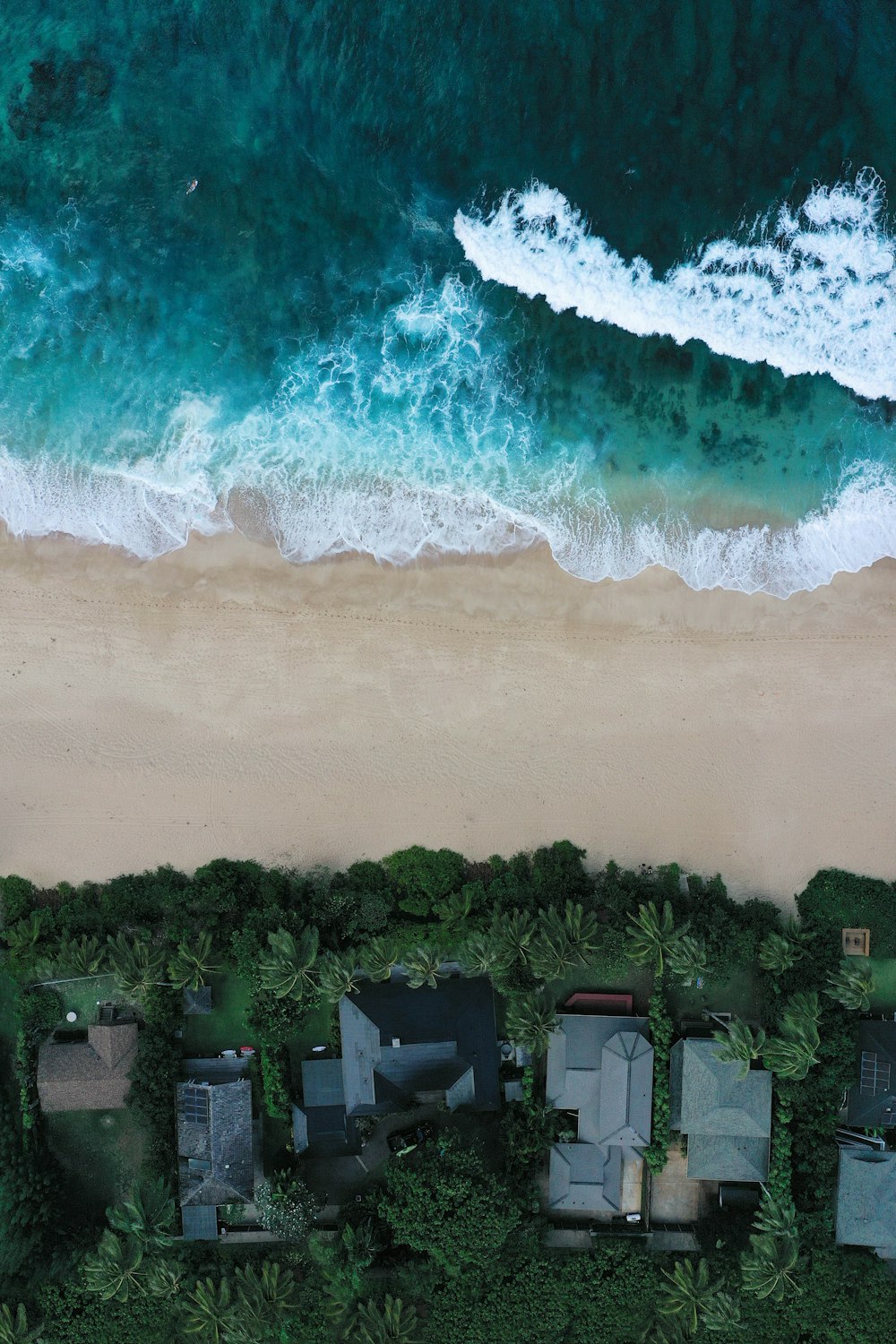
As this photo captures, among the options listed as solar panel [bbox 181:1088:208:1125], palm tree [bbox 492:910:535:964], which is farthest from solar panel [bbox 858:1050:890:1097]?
solar panel [bbox 181:1088:208:1125]

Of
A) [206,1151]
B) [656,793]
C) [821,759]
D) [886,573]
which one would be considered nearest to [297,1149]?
[206,1151]

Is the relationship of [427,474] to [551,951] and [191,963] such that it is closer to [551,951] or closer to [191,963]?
[551,951]

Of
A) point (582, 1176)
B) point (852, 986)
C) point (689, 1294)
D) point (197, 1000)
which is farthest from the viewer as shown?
point (197, 1000)

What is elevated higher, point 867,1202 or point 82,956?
point 82,956

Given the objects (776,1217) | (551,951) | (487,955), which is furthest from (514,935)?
(776,1217)

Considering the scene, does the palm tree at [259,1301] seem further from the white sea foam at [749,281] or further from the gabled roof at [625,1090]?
the white sea foam at [749,281]

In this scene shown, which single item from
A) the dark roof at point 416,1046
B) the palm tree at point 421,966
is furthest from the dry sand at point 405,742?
the dark roof at point 416,1046

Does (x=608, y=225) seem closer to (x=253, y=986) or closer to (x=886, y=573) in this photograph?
(x=886, y=573)
